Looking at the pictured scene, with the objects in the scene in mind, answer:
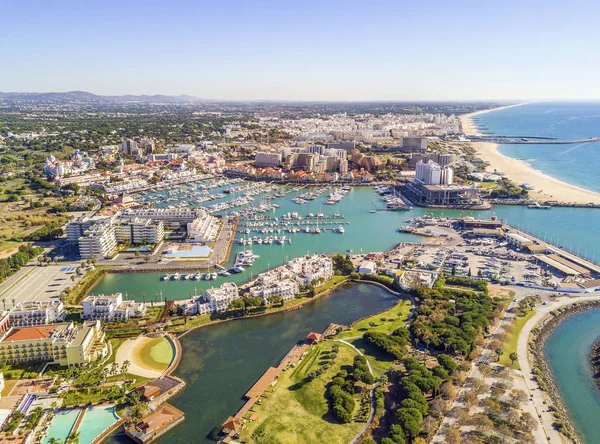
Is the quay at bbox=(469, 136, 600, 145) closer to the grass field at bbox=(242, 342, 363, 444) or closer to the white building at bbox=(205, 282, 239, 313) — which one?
the white building at bbox=(205, 282, 239, 313)

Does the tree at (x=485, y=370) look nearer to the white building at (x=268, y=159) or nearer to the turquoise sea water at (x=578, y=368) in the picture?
the turquoise sea water at (x=578, y=368)

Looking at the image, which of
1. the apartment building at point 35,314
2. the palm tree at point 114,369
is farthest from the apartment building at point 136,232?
the palm tree at point 114,369

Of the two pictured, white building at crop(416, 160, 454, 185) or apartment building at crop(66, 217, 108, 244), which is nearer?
apartment building at crop(66, 217, 108, 244)

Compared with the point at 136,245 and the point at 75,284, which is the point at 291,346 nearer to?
the point at 75,284

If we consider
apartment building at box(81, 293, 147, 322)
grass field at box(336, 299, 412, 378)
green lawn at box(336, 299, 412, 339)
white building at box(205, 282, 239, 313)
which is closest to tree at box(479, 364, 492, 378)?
grass field at box(336, 299, 412, 378)

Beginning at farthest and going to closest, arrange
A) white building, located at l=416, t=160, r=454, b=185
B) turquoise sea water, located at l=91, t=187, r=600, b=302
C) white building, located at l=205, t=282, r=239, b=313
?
white building, located at l=416, t=160, r=454, b=185, turquoise sea water, located at l=91, t=187, r=600, b=302, white building, located at l=205, t=282, r=239, b=313

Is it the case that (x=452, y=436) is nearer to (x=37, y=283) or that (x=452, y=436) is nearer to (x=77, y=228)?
(x=37, y=283)
